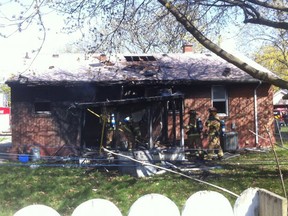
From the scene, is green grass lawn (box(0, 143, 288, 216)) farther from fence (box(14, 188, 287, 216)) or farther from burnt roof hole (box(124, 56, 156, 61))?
burnt roof hole (box(124, 56, 156, 61))

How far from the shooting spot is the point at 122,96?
17.8 meters

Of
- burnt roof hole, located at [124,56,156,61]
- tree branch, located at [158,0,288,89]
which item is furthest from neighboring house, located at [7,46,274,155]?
tree branch, located at [158,0,288,89]

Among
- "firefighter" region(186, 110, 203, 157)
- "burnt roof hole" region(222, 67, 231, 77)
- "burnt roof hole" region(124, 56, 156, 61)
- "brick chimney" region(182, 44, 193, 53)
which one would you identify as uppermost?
"brick chimney" region(182, 44, 193, 53)

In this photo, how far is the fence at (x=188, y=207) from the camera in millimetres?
2643

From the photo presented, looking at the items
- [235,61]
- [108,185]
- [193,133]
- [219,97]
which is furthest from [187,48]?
[108,185]

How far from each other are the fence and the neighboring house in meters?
12.1

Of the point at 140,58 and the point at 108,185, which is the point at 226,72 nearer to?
the point at 140,58

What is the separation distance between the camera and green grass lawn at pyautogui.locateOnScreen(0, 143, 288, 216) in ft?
29.0

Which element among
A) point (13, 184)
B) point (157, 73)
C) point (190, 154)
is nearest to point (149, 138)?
point (190, 154)

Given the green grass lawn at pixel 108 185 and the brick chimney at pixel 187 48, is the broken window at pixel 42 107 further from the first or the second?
the brick chimney at pixel 187 48

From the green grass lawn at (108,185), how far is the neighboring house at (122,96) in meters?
3.77

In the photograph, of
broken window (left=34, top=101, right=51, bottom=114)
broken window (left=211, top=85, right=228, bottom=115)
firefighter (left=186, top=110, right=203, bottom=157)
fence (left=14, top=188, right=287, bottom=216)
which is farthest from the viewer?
broken window (left=211, top=85, right=228, bottom=115)

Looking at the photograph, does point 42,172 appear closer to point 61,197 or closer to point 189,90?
point 61,197

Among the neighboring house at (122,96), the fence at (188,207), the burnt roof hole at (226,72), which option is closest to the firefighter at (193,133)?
the neighboring house at (122,96)
